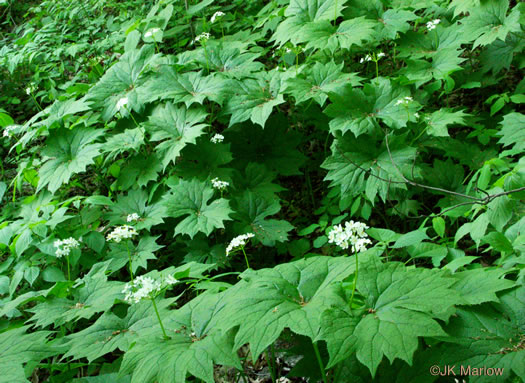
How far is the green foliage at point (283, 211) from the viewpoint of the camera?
1.51m

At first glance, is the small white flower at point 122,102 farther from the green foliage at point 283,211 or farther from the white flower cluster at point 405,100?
the white flower cluster at point 405,100

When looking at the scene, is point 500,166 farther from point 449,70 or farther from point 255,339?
point 255,339

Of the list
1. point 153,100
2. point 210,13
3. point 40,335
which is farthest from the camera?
point 210,13

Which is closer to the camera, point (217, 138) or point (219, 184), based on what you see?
point (219, 184)

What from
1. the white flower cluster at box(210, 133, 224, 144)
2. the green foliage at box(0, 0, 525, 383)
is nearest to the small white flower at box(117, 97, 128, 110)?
the green foliage at box(0, 0, 525, 383)

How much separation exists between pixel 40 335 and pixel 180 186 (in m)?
1.42

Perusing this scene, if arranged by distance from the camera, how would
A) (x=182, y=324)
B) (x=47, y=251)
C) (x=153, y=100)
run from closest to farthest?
(x=182, y=324) → (x=47, y=251) → (x=153, y=100)

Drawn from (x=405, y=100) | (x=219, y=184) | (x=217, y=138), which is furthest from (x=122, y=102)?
(x=405, y=100)

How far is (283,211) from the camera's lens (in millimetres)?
3744

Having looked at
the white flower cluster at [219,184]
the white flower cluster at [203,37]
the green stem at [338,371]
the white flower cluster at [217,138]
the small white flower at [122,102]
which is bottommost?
the white flower cluster at [219,184]

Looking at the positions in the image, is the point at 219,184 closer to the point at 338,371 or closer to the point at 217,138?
the point at 217,138

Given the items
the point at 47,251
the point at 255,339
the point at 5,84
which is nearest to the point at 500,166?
the point at 255,339

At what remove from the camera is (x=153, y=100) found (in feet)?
11.6

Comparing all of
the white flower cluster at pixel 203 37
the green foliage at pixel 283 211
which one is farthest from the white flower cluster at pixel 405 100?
the white flower cluster at pixel 203 37
